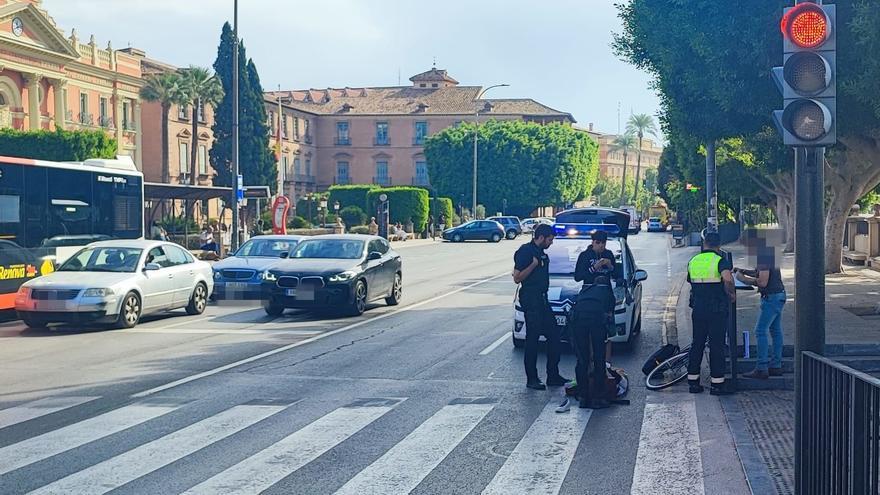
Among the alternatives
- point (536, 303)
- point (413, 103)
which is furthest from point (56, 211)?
point (413, 103)

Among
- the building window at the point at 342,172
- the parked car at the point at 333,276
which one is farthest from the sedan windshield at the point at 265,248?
the building window at the point at 342,172

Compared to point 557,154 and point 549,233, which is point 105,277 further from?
point 557,154

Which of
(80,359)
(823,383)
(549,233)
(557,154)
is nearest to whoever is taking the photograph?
(823,383)

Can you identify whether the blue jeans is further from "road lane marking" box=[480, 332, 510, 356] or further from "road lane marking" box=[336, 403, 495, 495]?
"road lane marking" box=[480, 332, 510, 356]

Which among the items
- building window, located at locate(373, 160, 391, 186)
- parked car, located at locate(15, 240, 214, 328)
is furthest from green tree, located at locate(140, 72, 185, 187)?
parked car, located at locate(15, 240, 214, 328)

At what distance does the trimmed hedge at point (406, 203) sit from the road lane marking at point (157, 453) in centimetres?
6035

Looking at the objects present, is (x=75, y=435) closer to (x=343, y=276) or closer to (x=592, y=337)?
Answer: (x=592, y=337)

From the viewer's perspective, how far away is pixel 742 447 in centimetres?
794

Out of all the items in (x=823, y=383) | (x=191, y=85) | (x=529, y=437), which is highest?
(x=191, y=85)

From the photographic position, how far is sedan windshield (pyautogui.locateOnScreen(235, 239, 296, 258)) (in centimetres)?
2216

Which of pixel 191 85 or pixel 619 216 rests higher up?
pixel 191 85

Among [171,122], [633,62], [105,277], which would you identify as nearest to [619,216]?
[633,62]

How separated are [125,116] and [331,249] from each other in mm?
50386

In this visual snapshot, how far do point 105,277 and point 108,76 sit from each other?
5008 cm
